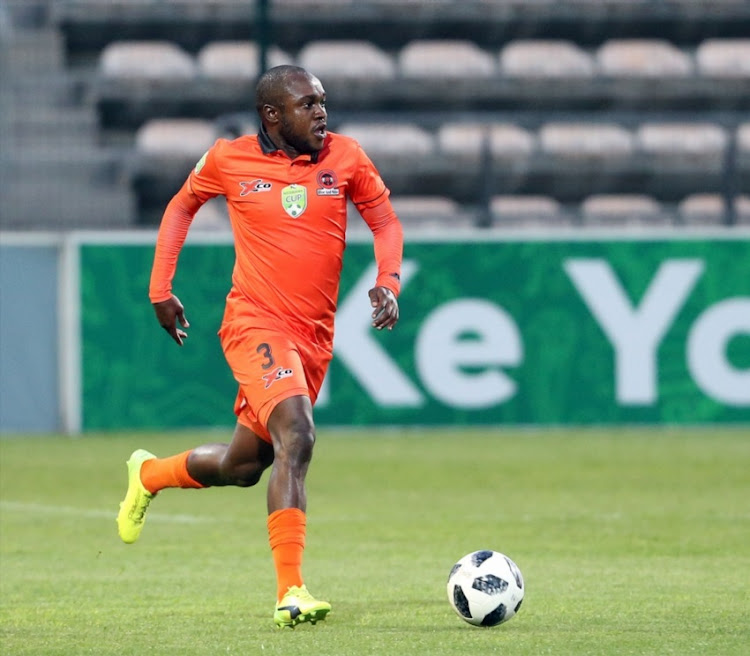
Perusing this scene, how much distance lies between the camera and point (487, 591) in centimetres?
527

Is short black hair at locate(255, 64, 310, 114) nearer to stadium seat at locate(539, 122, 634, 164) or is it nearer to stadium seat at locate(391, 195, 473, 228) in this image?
stadium seat at locate(391, 195, 473, 228)

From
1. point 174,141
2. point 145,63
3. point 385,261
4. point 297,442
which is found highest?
point 145,63

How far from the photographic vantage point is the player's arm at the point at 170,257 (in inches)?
242

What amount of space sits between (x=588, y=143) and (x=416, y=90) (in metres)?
2.54

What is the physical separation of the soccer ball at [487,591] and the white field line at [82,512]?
137 inches

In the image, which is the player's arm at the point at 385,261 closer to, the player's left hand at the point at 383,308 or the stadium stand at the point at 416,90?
the player's left hand at the point at 383,308

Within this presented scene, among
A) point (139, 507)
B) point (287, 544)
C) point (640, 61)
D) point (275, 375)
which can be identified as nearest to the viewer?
point (287, 544)

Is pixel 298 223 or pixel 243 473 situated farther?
pixel 243 473

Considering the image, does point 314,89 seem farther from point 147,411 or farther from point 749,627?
point 147,411

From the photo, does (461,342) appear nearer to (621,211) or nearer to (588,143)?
(621,211)

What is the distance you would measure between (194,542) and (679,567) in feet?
7.58

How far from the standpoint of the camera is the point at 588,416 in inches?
522

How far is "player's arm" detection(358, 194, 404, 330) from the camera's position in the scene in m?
5.66

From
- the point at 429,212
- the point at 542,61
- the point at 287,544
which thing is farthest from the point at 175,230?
the point at 542,61
